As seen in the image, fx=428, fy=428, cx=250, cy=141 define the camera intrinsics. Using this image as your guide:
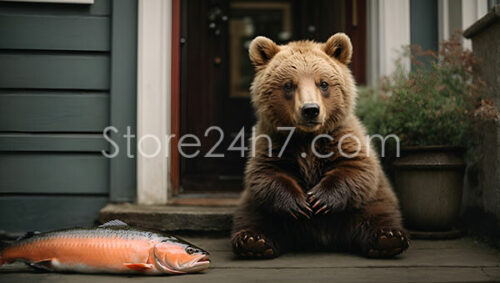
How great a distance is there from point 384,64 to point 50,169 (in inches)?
115

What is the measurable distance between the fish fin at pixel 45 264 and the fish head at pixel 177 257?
53 cm

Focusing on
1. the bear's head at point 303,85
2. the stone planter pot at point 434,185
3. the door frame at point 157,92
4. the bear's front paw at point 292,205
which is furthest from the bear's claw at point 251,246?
the door frame at point 157,92

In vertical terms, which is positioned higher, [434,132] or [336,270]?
[434,132]

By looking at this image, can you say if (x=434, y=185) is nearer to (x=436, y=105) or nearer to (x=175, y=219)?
→ (x=436, y=105)

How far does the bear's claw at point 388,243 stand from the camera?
88.4 inches

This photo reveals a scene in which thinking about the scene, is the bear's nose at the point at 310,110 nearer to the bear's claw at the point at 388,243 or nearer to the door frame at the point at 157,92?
the bear's claw at the point at 388,243

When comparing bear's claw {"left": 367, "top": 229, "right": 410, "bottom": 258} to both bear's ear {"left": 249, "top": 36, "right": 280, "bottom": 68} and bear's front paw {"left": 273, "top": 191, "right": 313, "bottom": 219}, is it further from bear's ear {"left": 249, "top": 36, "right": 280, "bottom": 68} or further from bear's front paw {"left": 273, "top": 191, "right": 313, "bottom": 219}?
bear's ear {"left": 249, "top": 36, "right": 280, "bottom": 68}

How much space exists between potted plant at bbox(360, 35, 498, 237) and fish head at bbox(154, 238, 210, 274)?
1639mm

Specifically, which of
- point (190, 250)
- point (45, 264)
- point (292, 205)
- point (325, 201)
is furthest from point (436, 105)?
point (45, 264)

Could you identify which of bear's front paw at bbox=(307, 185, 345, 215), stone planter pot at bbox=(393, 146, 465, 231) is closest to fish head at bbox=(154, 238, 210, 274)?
bear's front paw at bbox=(307, 185, 345, 215)

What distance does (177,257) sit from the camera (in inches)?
80.5

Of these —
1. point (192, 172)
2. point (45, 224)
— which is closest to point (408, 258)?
point (45, 224)

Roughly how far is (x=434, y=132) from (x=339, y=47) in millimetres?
985

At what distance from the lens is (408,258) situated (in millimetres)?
2350
